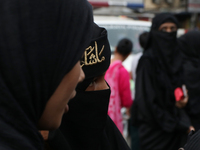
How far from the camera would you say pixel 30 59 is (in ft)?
3.05

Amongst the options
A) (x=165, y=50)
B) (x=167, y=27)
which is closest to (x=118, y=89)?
(x=165, y=50)

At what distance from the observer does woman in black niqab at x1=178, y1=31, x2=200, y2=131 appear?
3707 mm

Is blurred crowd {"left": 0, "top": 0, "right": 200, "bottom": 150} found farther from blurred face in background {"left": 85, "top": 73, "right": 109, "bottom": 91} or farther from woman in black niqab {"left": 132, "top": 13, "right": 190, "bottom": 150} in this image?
Result: woman in black niqab {"left": 132, "top": 13, "right": 190, "bottom": 150}

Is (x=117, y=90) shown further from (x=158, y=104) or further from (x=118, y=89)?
(x=158, y=104)

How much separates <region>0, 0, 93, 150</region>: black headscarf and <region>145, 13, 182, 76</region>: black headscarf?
279 centimetres

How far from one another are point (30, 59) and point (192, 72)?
3117 millimetres

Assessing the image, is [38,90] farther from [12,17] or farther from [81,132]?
[81,132]

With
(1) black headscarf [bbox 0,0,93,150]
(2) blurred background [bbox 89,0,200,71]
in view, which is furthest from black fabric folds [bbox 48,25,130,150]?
(2) blurred background [bbox 89,0,200,71]

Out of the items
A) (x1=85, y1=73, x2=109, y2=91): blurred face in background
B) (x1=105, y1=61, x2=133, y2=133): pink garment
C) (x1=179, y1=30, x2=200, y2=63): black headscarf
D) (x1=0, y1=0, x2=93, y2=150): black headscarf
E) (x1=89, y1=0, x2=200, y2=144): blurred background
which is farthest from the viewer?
(x1=89, y1=0, x2=200, y2=144): blurred background

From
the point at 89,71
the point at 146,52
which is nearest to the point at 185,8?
the point at 146,52

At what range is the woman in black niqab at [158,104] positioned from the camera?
347cm

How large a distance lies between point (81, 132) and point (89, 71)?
29 centimetres

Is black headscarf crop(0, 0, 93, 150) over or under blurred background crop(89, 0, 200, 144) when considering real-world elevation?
over

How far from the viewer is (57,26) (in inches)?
38.1
